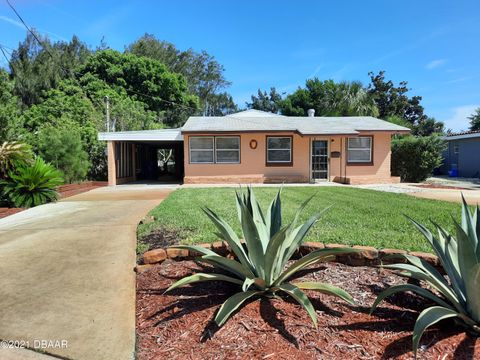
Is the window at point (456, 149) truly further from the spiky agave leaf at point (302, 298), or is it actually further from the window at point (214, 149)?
the spiky agave leaf at point (302, 298)

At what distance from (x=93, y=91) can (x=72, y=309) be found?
33.1 m

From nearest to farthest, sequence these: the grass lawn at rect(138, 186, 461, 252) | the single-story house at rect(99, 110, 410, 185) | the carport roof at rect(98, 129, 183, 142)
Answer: the grass lawn at rect(138, 186, 461, 252) < the carport roof at rect(98, 129, 183, 142) < the single-story house at rect(99, 110, 410, 185)

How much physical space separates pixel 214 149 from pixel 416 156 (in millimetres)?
10443

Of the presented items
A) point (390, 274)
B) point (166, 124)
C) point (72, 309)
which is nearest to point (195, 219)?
point (72, 309)

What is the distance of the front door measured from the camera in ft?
59.4

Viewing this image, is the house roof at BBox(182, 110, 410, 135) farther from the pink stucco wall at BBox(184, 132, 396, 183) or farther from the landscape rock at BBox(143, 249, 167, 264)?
the landscape rock at BBox(143, 249, 167, 264)

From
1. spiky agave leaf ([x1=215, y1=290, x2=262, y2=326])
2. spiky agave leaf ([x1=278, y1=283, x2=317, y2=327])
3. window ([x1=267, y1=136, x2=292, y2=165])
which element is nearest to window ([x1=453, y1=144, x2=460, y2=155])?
window ([x1=267, y1=136, x2=292, y2=165])

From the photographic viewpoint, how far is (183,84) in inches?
1574

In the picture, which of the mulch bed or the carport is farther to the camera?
the carport

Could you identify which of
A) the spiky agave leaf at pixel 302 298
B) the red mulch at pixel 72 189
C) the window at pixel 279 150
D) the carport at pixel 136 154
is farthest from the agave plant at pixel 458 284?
the carport at pixel 136 154

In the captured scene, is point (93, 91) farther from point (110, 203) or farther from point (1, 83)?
point (110, 203)

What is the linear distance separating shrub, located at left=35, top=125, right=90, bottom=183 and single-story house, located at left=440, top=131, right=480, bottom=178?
23.4 metres

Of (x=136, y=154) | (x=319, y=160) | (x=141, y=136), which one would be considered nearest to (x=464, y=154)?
(x=319, y=160)

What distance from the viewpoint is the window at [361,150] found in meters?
18.2
